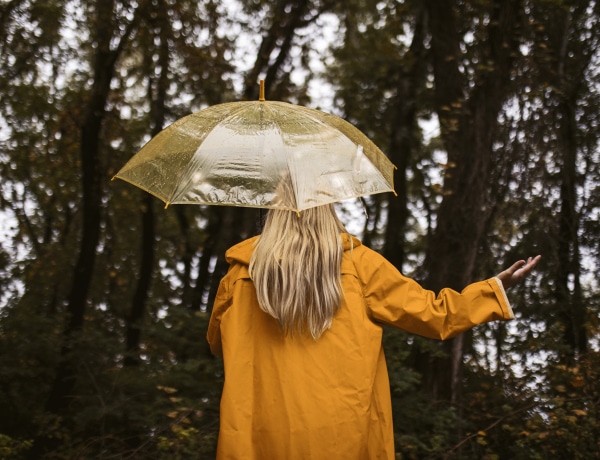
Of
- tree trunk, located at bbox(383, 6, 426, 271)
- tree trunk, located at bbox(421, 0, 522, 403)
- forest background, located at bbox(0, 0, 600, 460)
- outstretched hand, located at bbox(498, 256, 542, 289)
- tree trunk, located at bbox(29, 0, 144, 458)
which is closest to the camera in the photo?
outstretched hand, located at bbox(498, 256, 542, 289)

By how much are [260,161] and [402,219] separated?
33.7ft

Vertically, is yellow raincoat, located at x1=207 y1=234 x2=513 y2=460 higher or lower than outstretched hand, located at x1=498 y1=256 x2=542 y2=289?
lower

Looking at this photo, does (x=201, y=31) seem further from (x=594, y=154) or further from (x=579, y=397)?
(x=579, y=397)

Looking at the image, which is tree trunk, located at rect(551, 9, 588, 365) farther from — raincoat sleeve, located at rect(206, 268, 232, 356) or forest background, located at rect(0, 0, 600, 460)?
raincoat sleeve, located at rect(206, 268, 232, 356)

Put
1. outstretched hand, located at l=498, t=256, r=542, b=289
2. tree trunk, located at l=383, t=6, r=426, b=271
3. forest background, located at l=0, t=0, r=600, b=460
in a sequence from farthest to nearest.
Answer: tree trunk, located at l=383, t=6, r=426, b=271 < forest background, located at l=0, t=0, r=600, b=460 < outstretched hand, located at l=498, t=256, r=542, b=289

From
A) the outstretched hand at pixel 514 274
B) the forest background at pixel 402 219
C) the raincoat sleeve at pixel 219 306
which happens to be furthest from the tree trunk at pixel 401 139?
the raincoat sleeve at pixel 219 306

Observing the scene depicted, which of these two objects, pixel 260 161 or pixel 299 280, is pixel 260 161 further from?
pixel 299 280

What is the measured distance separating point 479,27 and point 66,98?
817 centimetres

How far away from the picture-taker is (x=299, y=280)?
3.03 metres

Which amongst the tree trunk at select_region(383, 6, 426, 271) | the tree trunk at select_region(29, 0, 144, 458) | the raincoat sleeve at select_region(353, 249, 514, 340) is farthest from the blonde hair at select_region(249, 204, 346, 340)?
the tree trunk at select_region(383, 6, 426, 271)

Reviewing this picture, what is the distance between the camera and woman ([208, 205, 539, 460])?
302 centimetres

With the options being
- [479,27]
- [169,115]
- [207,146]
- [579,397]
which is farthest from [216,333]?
[169,115]

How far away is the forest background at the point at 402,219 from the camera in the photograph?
249 inches

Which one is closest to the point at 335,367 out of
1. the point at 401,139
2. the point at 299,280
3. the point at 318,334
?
the point at 318,334
